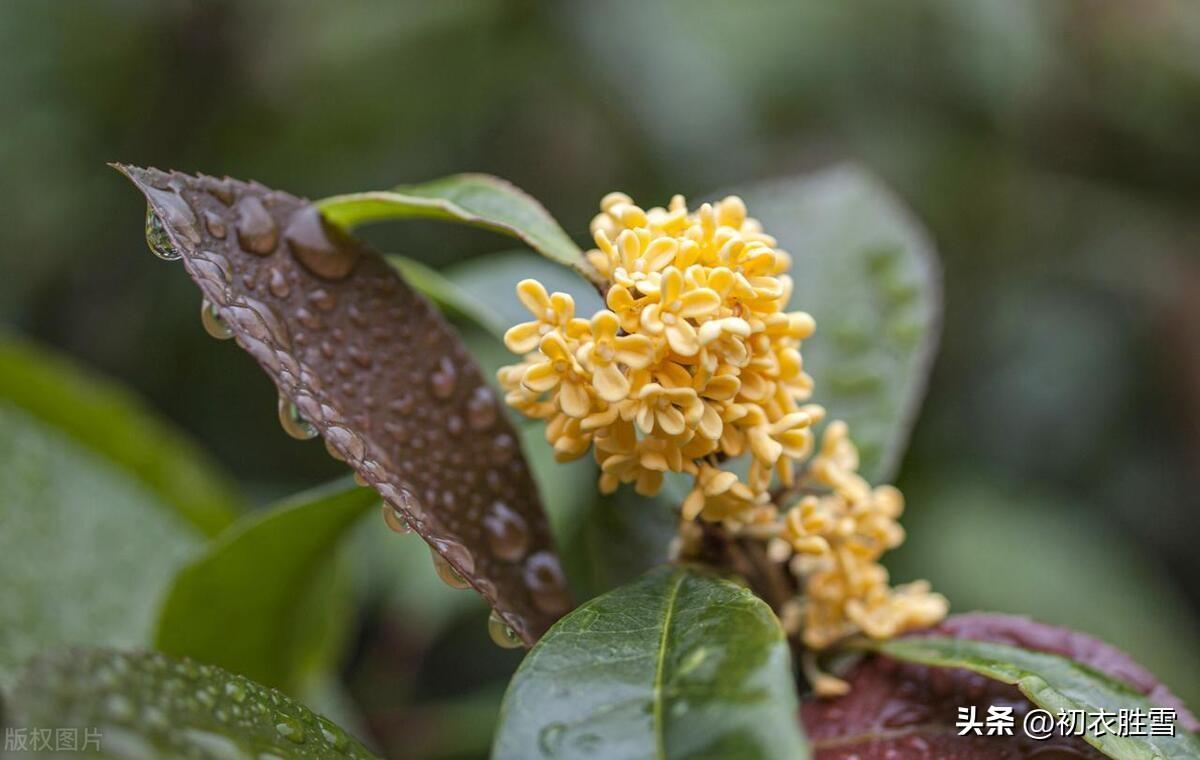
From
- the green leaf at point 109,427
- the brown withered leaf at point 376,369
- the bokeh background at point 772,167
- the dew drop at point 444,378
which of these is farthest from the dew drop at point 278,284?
the bokeh background at point 772,167

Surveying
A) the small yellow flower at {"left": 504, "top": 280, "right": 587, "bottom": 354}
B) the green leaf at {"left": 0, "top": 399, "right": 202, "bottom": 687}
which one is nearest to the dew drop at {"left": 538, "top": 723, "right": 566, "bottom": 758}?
the small yellow flower at {"left": 504, "top": 280, "right": 587, "bottom": 354}

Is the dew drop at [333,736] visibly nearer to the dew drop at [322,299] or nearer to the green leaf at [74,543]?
the dew drop at [322,299]

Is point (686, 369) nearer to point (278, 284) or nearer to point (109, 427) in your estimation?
point (278, 284)

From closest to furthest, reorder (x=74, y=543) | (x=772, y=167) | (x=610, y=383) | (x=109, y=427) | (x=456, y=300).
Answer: (x=610, y=383) < (x=456, y=300) < (x=74, y=543) < (x=109, y=427) < (x=772, y=167)

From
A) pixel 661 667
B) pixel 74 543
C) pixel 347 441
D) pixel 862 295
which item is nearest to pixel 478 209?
pixel 347 441

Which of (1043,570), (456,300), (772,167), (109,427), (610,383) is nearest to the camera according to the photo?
(610,383)

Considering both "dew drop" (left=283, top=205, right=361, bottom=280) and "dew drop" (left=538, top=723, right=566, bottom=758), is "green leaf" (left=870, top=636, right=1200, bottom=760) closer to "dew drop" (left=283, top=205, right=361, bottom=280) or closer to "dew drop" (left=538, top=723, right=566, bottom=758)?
"dew drop" (left=538, top=723, right=566, bottom=758)
